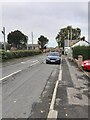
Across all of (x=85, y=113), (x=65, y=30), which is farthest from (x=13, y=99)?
(x=65, y=30)

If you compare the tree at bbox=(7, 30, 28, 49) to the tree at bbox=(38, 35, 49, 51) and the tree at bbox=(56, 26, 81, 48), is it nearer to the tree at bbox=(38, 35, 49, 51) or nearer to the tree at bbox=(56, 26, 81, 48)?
the tree at bbox=(38, 35, 49, 51)

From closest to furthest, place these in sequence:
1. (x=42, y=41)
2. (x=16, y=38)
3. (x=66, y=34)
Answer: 1. (x=16, y=38)
2. (x=66, y=34)
3. (x=42, y=41)

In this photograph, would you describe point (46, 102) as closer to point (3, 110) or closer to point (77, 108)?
A: point (77, 108)

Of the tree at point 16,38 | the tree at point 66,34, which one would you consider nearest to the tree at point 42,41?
the tree at point 66,34

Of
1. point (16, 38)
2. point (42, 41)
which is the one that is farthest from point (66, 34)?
point (16, 38)

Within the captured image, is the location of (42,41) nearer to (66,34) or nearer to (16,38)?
(66,34)

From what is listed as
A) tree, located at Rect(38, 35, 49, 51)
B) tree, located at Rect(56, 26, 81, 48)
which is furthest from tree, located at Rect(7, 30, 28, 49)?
tree, located at Rect(56, 26, 81, 48)

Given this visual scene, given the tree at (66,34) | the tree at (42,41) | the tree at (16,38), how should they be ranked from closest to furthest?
the tree at (16,38) < the tree at (66,34) < the tree at (42,41)

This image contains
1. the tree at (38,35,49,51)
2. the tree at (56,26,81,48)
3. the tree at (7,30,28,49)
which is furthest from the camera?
the tree at (38,35,49,51)

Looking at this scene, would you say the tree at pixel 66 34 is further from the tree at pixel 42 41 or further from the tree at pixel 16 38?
the tree at pixel 16 38

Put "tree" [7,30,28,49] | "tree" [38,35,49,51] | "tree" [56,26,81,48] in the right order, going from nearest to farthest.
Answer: "tree" [7,30,28,49], "tree" [56,26,81,48], "tree" [38,35,49,51]

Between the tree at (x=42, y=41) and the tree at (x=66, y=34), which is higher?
the tree at (x=66, y=34)

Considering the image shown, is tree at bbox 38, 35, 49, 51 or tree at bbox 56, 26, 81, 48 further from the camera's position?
tree at bbox 38, 35, 49, 51

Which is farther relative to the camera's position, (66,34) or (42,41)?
(42,41)
